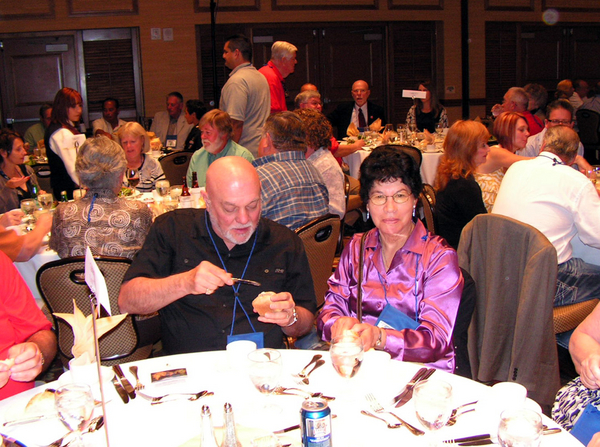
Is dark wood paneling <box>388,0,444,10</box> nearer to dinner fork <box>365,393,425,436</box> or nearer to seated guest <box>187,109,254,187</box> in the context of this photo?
seated guest <box>187,109,254,187</box>

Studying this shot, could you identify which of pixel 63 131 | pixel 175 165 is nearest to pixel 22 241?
pixel 63 131

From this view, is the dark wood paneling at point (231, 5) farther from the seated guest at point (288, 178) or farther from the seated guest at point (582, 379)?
the seated guest at point (582, 379)

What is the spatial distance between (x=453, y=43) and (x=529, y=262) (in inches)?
372

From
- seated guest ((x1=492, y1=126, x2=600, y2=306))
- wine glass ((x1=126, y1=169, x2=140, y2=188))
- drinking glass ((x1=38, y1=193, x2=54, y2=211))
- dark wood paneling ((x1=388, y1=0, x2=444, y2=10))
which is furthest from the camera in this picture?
dark wood paneling ((x1=388, y1=0, x2=444, y2=10))

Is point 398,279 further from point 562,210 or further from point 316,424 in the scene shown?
point 562,210

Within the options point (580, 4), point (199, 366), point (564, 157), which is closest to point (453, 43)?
point (580, 4)

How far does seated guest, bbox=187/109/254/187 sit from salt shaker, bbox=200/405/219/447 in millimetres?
3388

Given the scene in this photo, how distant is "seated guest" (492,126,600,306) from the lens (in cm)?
289

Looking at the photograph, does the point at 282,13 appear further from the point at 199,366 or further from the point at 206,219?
the point at 199,366

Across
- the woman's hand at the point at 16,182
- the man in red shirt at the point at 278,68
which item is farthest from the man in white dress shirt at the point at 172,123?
the woman's hand at the point at 16,182

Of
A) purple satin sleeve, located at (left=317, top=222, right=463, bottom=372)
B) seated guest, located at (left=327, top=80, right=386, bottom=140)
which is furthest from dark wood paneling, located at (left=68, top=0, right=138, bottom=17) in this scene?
purple satin sleeve, located at (left=317, top=222, right=463, bottom=372)

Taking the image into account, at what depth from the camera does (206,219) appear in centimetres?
226

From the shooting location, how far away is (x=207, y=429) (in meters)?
1.15

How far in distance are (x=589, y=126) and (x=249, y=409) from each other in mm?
9057
